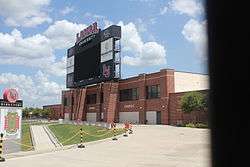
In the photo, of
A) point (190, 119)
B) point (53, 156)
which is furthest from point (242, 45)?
point (190, 119)

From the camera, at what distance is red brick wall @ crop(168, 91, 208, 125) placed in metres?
60.1

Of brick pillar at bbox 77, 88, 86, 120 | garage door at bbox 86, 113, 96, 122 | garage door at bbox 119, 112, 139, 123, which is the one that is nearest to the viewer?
garage door at bbox 119, 112, 139, 123

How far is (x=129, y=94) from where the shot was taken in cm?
7950

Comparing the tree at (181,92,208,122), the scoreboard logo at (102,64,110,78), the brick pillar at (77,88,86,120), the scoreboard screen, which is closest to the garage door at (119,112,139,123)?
the scoreboard logo at (102,64,110,78)

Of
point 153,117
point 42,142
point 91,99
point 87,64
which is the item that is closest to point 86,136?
point 42,142

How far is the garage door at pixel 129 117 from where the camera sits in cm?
7600

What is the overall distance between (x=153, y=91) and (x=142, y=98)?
3300mm

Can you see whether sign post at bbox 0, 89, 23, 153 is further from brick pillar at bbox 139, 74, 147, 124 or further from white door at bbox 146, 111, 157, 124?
brick pillar at bbox 139, 74, 147, 124

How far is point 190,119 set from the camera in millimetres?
61281

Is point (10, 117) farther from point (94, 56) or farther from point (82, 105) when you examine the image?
point (82, 105)

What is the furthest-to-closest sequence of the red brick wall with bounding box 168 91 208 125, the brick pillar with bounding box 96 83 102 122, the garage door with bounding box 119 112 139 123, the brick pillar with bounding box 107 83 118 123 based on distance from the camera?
the brick pillar with bounding box 96 83 102 122 < the brick pillar with bounding box 107 83 118 123 < the garage door with bounding box 119 112 139 123 < the red brick wall with bounding box 168 91 208 125

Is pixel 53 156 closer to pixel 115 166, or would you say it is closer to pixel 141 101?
pixel 115 166

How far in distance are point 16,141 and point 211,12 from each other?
2187cm

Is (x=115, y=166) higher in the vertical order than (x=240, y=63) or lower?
lower
